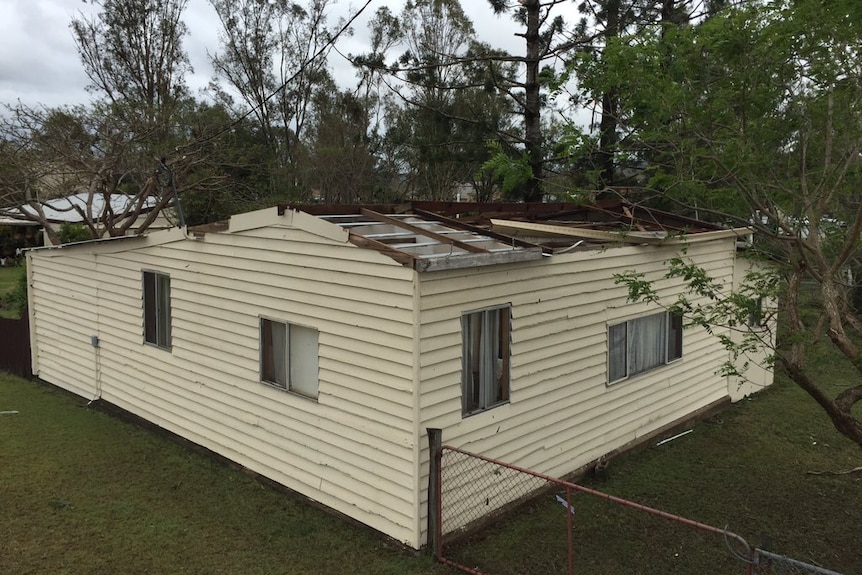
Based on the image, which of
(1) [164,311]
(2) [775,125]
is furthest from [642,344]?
(1) [164,311]

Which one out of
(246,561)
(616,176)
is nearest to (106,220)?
(616,176)

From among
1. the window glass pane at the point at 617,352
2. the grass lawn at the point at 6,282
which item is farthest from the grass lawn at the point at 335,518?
the grass lawn at the point at 6,282

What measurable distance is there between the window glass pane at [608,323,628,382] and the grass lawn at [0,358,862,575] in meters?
1.24

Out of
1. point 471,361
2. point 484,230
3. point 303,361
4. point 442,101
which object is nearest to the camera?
point 471,361

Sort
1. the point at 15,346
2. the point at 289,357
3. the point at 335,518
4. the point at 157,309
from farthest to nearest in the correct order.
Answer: the point at 15,346
the point at 157,309
the point at 289,357
the point at 335,518

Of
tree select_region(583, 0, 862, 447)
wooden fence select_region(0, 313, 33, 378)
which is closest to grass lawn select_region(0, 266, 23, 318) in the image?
wooden fence select_region(0, 313, 33, 378)

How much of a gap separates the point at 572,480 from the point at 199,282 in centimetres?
560

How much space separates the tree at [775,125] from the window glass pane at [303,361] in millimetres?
3620

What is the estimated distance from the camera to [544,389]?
768 centimetres

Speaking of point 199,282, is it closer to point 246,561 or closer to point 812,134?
point 246,561

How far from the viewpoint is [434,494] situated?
20.8 feet

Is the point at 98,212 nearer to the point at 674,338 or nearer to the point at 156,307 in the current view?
the point at 156,307

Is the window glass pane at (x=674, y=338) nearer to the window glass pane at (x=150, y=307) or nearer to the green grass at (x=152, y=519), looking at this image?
the green grass at (x=152, y=519)

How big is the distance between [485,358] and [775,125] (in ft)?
12.0
